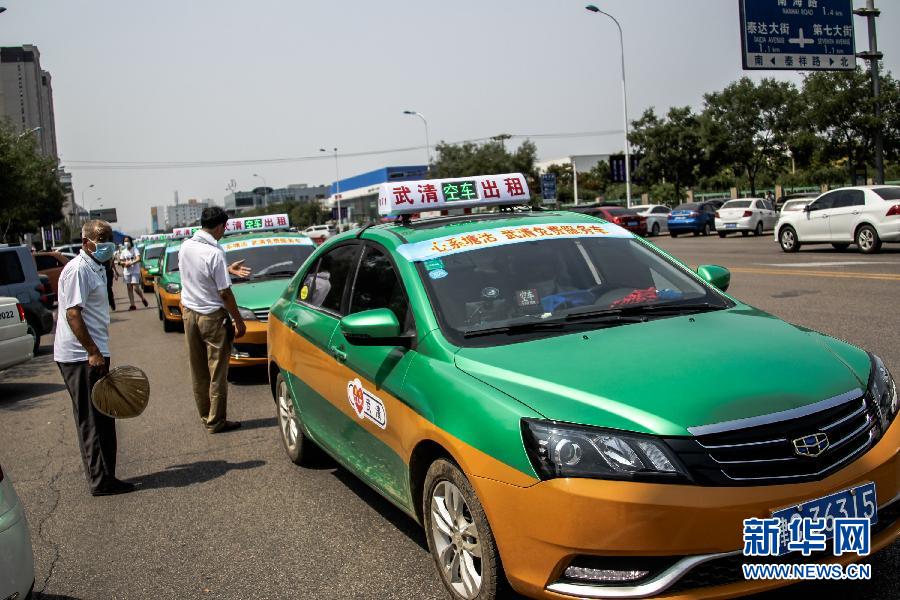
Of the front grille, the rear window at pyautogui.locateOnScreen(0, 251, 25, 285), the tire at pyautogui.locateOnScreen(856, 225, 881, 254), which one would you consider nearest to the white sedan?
the tire at pyautogui.locateOnScreen(856, 225, 881, 254)

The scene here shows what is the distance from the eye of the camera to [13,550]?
322 cm

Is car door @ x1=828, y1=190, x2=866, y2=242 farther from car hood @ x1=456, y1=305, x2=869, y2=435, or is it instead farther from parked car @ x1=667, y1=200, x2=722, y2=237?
car hood @ x1=456, y1=305, x2=869, y2=435

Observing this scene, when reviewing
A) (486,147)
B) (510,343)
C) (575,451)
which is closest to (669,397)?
(575,451)

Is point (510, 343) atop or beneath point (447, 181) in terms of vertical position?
beneath

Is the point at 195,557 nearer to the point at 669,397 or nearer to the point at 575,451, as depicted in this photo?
the point at 575,451

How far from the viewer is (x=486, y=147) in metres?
67.1

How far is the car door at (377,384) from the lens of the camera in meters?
3.95

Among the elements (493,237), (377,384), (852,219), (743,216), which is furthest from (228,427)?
(743,216)

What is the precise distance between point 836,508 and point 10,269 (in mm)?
14064

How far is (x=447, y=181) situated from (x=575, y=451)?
2.94 meters

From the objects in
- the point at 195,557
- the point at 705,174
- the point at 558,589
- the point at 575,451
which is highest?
the point at 705,174

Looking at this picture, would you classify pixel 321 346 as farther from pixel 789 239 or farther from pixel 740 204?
pixel 740 204

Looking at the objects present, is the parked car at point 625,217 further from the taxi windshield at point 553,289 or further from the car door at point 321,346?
the taxi windshield at point 553,289

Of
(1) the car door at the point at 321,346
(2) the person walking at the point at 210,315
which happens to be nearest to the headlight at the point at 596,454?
(1) the car door at the point at 321,346
